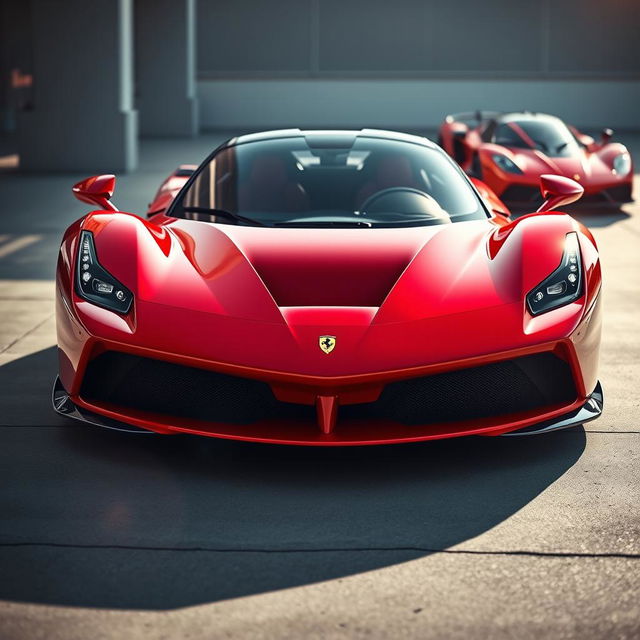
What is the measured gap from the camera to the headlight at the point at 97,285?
358 cm

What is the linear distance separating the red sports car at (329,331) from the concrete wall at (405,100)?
23364mm

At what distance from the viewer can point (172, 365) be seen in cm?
343

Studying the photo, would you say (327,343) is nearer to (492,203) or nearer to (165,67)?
(492,203)

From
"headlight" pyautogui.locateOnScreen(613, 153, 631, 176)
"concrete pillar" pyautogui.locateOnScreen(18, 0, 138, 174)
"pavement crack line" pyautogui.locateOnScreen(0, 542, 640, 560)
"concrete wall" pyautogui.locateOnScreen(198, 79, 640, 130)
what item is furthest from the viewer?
"concrete wall" pyautogui.locateOnScreen(198, 79, 640, 130)

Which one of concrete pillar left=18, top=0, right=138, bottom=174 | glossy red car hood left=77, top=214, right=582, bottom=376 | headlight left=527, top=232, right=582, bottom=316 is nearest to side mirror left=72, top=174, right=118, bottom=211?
glossy red car hood left=77, top=214, right=582, bottom=376

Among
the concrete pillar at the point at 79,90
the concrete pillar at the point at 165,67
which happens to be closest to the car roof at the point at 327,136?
the concrete pillar at the point at 79,90

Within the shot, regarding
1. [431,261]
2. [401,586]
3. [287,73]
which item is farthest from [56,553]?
[287,73]

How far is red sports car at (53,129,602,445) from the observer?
3.32m

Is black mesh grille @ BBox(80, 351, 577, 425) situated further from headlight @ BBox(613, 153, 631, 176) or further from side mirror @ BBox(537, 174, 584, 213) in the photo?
headlight @ BBox(613, 153, 631, 176)

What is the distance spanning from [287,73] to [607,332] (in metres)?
23.2

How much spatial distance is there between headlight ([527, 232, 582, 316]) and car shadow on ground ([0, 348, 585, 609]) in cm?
50

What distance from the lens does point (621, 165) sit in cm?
1112

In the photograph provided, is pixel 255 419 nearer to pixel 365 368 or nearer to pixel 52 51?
pixel 365 368

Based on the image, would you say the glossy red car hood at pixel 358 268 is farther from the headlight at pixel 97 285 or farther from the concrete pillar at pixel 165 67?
the concrete pillar at pixel 165 67
